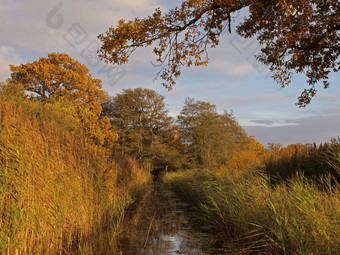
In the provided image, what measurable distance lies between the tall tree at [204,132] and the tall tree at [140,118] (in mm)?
9824

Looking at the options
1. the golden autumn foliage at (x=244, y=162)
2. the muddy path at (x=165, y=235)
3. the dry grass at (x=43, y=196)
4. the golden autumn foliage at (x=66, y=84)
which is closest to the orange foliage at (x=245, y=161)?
the golden autumn foliage at (x=244, y=162)

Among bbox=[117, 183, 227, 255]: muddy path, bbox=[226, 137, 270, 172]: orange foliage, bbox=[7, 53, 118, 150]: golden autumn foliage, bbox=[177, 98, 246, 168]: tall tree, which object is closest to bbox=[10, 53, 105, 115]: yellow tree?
bbox=[7, 53, 118, 150]: golden autumn foliage

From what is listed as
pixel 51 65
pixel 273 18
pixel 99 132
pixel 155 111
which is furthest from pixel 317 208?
pixel 155 111

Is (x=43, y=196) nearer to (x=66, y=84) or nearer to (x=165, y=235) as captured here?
(x=165, y=235)

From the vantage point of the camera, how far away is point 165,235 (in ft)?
21.5

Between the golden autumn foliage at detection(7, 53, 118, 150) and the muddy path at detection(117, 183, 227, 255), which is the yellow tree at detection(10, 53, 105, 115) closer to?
the golden autumn foliage at detection(7, 53, 118, 150)

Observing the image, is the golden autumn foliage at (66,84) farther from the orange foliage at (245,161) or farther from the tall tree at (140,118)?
the orange foliage at (245,161)

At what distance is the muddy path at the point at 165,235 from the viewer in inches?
210

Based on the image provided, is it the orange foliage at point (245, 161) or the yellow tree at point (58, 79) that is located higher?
the yellow tree at point (58, 79)

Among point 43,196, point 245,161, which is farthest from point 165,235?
point 245,161

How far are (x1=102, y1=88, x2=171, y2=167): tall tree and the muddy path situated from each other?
28.9 metres

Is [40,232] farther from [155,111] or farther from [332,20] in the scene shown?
[155,111]

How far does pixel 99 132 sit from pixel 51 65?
25.9 feet

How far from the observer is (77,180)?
577 cm
